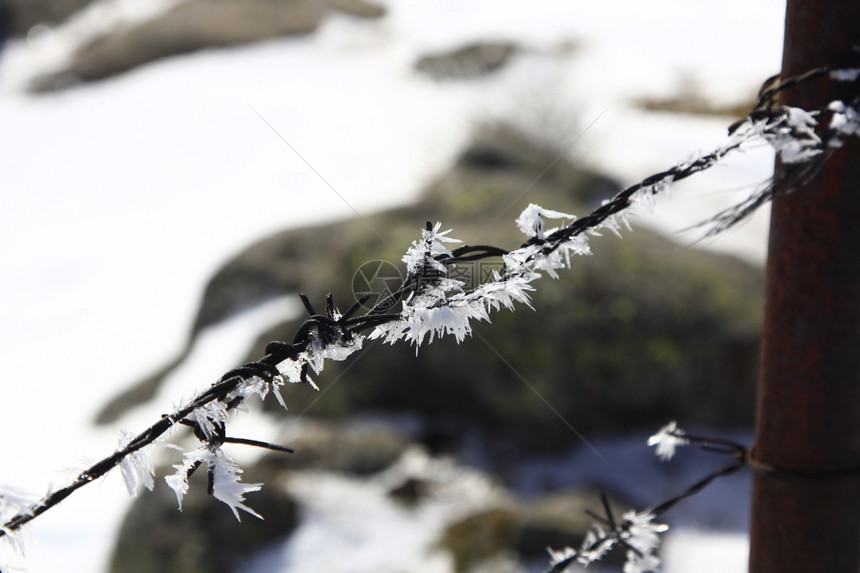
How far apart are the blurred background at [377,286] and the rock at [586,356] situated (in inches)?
0.7

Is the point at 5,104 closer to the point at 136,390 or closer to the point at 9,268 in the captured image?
the point at 9,268

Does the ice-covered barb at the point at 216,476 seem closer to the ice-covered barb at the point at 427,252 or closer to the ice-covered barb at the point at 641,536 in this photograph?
the ice-covered barb at the point at 427,252

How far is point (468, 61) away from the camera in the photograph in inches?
465

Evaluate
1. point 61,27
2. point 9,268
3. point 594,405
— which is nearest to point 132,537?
point 594,405

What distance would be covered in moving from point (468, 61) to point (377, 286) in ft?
27.4

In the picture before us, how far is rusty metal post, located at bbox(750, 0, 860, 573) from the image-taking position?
97 centimetres

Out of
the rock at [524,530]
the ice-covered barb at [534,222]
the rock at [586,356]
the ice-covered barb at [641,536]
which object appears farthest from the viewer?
the rock at [586,356]

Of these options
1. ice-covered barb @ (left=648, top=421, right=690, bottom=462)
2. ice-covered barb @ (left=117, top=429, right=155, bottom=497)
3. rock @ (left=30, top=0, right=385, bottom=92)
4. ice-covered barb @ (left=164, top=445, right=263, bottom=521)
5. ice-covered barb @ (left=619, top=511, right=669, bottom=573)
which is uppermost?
rock @ (left=30, top=0, right=385, bottom=92)

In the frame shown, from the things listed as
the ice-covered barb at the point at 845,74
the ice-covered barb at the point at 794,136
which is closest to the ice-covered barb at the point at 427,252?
the ice-covered barb at the point at 794,136

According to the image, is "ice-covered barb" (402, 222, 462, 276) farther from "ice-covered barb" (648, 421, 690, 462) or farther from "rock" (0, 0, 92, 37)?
"rock" (0, 0, 92, 37)

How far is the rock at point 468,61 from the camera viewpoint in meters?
11.5

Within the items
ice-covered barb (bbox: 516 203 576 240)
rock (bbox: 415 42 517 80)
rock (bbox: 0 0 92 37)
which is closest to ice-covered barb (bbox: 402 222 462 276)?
ice-covered barb (bbox: 516 203 576 240)

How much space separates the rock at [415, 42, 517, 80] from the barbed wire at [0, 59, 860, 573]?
10842mm

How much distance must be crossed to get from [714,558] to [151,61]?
1230 centimetres
